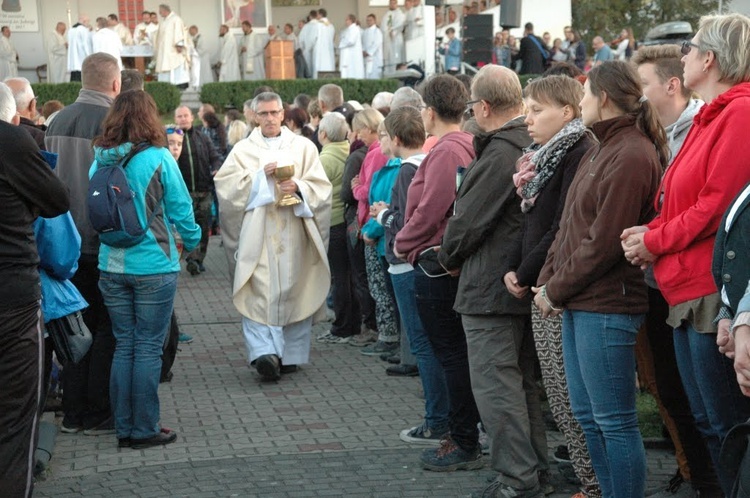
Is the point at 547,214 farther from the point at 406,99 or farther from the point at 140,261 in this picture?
the point at 406,99

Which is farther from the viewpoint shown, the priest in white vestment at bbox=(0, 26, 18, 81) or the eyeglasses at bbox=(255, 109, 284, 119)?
the priest in white vestment at bbox=(0, 26, 18, 81)

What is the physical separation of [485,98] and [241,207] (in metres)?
3.38

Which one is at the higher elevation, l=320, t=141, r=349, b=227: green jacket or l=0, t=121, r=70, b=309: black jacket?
l=0, t=121, r=70, b=309: black jacket

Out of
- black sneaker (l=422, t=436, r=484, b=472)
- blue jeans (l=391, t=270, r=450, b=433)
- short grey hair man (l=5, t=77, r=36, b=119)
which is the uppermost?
short grey hair man (l=5, t=77, r=36, b=119)

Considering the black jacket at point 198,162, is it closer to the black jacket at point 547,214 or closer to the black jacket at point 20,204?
the black jacket at point 20,204

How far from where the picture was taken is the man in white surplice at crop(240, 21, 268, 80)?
119 feet

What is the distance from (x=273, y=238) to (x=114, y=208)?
2232 mm

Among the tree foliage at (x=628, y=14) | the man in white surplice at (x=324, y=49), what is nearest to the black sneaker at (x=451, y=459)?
the man in white surplice at (x=324, y=49)

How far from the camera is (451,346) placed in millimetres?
6277

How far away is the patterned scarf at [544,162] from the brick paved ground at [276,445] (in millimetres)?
1687

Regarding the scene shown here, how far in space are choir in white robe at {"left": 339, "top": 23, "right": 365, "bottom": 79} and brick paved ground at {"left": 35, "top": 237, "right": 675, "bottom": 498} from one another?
2726 cm

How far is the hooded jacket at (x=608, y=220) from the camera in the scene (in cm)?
466

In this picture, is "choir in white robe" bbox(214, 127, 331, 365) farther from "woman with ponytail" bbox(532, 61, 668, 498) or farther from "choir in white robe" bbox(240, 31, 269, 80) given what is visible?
"choir in white robe" bbox(240, 31, 269, 80)

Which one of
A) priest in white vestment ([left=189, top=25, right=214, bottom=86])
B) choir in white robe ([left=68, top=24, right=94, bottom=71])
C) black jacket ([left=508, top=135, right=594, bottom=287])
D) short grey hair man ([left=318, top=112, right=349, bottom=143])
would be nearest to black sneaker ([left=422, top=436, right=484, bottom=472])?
black jacket ([left=508, top=135, right=594, bottom=287])
